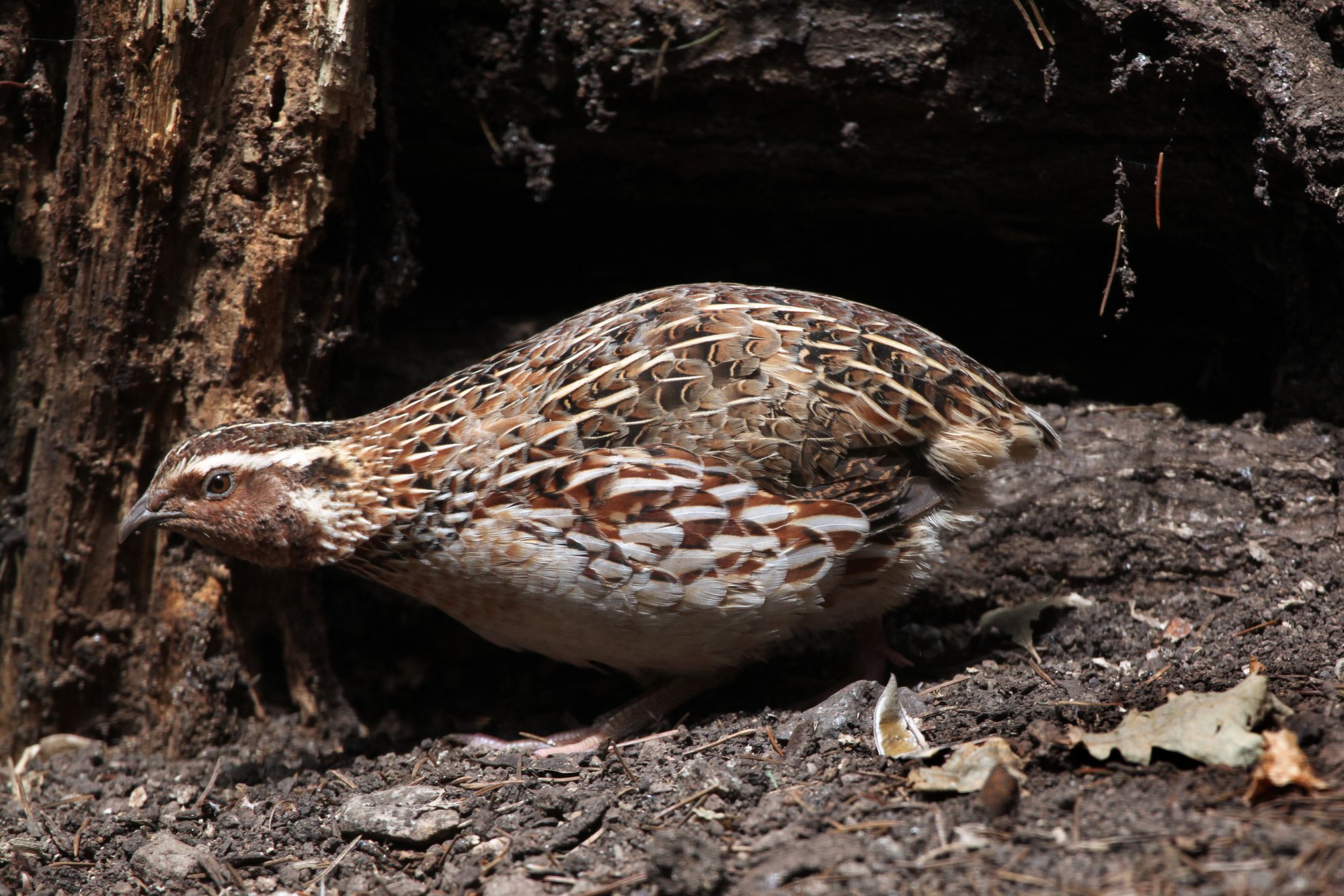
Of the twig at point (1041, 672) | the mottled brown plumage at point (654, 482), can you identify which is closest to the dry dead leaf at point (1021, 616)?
the twig at point (1041, 672)

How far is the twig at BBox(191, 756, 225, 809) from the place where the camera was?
4.31 m

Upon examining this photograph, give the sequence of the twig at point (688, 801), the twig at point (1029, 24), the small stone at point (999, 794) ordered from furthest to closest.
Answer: the twig at point (1029, 24) → the twig at point (688, 801) → the small stone at point (999, 794)

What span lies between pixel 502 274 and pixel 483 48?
64.2 inches

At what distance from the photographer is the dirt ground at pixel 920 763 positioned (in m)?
2.87

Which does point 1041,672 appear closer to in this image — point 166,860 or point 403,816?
point 403,816

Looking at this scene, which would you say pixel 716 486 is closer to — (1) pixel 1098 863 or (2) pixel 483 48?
(1) pixel 1098 863

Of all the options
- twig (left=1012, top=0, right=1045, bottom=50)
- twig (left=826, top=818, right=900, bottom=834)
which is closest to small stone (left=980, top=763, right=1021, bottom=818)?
twig (left=826, top=818, right=900, bottom=834)

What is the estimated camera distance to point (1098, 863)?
107 inches

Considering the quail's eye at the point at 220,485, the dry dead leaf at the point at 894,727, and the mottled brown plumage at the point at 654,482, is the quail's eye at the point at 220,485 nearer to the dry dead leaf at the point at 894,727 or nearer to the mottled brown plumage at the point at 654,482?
the mottled brown plumage at the point at 654,482

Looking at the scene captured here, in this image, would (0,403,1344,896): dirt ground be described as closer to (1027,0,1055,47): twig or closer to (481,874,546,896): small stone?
(481,874,546,896): small stone

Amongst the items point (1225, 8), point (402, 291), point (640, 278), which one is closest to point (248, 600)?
point (402, 291)

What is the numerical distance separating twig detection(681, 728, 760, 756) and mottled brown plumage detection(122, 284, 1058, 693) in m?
0.34

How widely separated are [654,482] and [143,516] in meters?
2.24

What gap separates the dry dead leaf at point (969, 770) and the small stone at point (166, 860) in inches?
106
